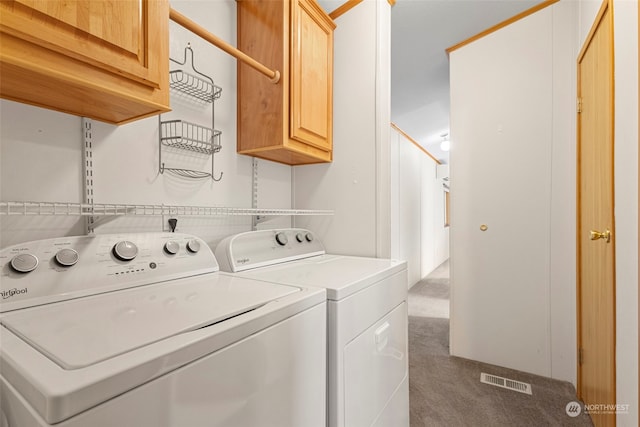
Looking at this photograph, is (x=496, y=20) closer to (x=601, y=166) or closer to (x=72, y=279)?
(x=601, y=166)

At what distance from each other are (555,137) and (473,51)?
95 cm

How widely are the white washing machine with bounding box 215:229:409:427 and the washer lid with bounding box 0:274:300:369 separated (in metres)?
0.21

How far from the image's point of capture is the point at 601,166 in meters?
1.52

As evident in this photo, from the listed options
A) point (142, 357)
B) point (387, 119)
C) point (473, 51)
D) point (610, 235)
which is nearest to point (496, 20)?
point (473, 51)

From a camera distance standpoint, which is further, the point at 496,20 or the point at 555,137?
the point at 496,20

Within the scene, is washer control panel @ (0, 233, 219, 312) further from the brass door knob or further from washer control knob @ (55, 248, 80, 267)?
the brass door knob

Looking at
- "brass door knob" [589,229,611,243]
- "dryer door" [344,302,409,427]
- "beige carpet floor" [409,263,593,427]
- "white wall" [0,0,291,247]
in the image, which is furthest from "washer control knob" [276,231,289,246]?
"brass door knob" [589,229,611,243]

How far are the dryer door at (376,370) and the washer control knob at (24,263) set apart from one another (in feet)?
3.04

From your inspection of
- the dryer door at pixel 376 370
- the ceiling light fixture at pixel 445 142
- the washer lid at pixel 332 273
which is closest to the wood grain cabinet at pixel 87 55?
the washer lid at pixel 332 273

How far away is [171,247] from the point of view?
1090 mm

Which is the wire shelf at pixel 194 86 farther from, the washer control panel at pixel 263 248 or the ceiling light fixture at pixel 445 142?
the ceiling light fixture at pixel 445 142

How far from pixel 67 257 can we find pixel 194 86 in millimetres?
903

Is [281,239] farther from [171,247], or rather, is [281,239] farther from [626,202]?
[626,202]

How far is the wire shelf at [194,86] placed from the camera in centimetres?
130
